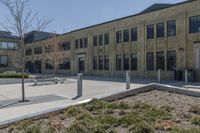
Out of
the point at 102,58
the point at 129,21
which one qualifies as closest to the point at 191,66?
the point at 129,21

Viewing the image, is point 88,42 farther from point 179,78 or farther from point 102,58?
point 179,78

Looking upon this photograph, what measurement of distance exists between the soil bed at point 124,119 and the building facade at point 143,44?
1844 centimetres

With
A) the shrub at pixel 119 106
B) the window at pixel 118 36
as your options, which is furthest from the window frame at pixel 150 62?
the shrub at pixel 119 106

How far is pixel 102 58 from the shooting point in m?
37.6

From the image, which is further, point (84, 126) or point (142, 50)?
point (142, 50)

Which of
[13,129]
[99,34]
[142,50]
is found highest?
[99,34]

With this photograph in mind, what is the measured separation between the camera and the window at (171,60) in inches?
1059

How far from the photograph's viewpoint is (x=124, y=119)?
6.05 metres

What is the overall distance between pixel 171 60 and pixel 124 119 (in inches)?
885

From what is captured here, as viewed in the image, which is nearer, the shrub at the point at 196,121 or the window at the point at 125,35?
the shrub at the point at 196,121

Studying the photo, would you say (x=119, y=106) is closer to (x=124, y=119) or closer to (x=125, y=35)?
(x=124, y=119)

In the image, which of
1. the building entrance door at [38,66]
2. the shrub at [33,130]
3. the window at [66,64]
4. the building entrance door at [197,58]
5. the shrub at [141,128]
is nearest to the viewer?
the shrub at [141,128]

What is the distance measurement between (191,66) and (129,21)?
1102 centimetres

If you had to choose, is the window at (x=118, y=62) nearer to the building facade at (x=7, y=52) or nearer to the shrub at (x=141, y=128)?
the shrub at (x=141, y=128)
